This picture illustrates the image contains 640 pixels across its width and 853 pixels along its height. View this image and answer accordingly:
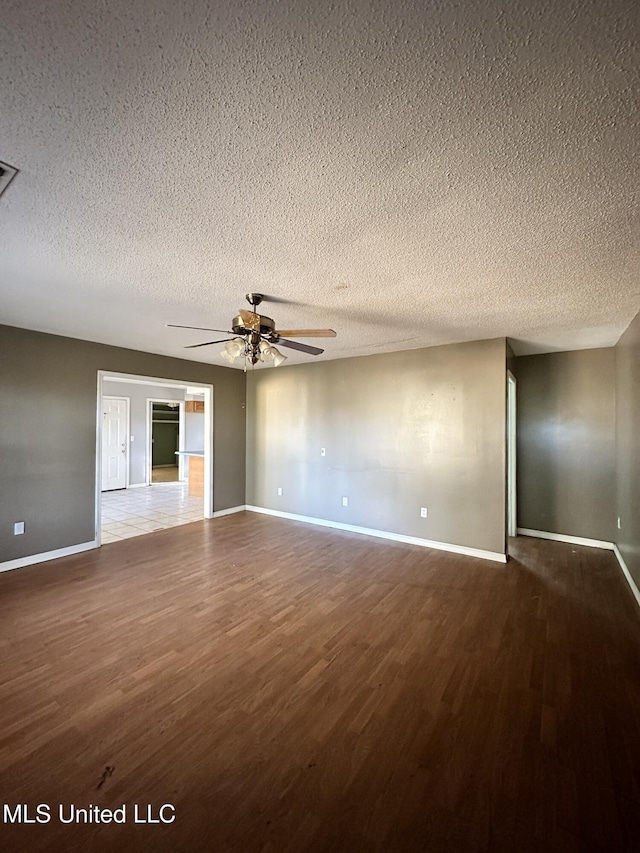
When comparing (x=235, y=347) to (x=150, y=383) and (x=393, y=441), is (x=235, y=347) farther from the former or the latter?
(x=150, y=383)

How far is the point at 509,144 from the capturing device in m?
1.17

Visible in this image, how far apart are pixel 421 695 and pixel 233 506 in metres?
4.58

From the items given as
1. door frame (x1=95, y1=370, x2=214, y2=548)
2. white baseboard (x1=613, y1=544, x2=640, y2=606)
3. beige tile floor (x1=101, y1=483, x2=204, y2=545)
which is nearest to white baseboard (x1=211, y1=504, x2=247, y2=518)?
door frame (x1=95, y1=370, x2=214, y2=548)

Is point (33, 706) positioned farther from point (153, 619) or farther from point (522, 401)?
point (522, 401)

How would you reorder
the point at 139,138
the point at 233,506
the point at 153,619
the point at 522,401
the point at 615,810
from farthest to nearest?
the point at 233,506 < the point at 522,401 < the point at 153,619 < the point at 615,810 < the point at 139,138

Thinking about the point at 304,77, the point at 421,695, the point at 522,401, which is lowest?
the point at 421,695

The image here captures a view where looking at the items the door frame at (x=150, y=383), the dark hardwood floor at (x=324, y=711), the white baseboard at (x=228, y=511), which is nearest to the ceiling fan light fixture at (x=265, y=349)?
the dark hardwood floor at (x=324, y=711)

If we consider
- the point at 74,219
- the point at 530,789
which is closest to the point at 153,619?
the point at 530,789

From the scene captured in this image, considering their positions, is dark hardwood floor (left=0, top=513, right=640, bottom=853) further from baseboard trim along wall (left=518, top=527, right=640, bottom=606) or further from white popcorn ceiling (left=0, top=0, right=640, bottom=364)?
white popcorn ceiling (left=0, top=0, right=640, bottom=364)

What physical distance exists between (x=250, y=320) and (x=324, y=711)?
2.35m

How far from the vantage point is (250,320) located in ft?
7.84

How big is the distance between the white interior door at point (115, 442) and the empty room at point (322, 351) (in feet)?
13.0

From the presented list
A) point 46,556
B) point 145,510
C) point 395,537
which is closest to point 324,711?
point 395,537

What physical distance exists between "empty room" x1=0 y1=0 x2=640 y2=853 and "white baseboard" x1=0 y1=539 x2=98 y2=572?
0.08 ft
